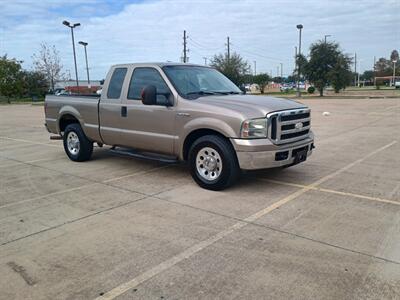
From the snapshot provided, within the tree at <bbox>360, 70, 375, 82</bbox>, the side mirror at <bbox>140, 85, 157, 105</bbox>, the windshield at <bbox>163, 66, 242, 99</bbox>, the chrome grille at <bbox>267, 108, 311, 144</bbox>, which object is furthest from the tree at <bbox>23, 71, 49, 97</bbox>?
the tree at <bbox>360, 70, 375, 82</bbox>

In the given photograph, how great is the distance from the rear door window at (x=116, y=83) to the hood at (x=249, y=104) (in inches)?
75.2

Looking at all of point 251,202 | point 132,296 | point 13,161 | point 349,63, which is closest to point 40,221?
point 132,296

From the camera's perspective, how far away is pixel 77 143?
852 cm

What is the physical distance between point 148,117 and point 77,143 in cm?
253

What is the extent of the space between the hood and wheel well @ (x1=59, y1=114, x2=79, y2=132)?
3.69 meters

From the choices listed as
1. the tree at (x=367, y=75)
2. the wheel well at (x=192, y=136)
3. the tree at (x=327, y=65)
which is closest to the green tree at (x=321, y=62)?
the tree at (x=327, y=65)

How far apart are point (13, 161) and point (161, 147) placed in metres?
4.23

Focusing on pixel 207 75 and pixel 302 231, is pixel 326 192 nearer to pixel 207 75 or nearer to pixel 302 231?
pixel 302 231

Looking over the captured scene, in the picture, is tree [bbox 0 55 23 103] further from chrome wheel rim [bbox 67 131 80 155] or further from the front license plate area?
the front license plate area

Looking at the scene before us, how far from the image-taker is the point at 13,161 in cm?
891

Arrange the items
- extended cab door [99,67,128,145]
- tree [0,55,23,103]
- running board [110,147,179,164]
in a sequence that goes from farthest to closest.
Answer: tree [0,55,23,103], extended cab door [99,67,128,145], running board [110,147,179,164]

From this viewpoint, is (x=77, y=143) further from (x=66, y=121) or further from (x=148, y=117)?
(x=148, y=117)

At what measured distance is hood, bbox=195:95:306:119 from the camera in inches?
223

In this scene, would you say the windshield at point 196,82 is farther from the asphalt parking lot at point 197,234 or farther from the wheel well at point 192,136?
the asphalt parking lot at point 197,234
